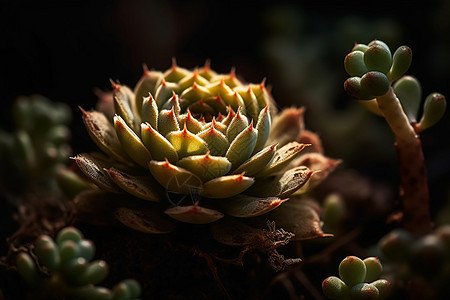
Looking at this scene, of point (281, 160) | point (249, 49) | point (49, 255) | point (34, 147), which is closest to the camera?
point (49, 255)

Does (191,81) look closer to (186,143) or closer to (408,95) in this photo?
(186,143)

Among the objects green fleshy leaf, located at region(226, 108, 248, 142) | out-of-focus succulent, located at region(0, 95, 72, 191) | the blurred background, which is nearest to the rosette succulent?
green fleshy leaf, located at region(226, 108, 248, 142)

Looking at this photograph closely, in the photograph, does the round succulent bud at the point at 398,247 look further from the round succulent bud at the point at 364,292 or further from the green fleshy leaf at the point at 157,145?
the green fleshy leaf at the point at 157,145

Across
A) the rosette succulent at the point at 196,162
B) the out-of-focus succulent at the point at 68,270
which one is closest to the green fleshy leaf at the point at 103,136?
the rosette succulent at the point at 196,162

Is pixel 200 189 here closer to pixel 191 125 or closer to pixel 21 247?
pixel 191 125

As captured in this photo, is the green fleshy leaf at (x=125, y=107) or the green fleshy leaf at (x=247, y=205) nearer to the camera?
the green fleshy leaf at (x=247, y=205)

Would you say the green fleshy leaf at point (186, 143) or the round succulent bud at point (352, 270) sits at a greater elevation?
the green fleshy leaf at point (186, 143)

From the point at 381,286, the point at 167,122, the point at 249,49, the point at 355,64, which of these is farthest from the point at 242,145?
the point at 249,49
